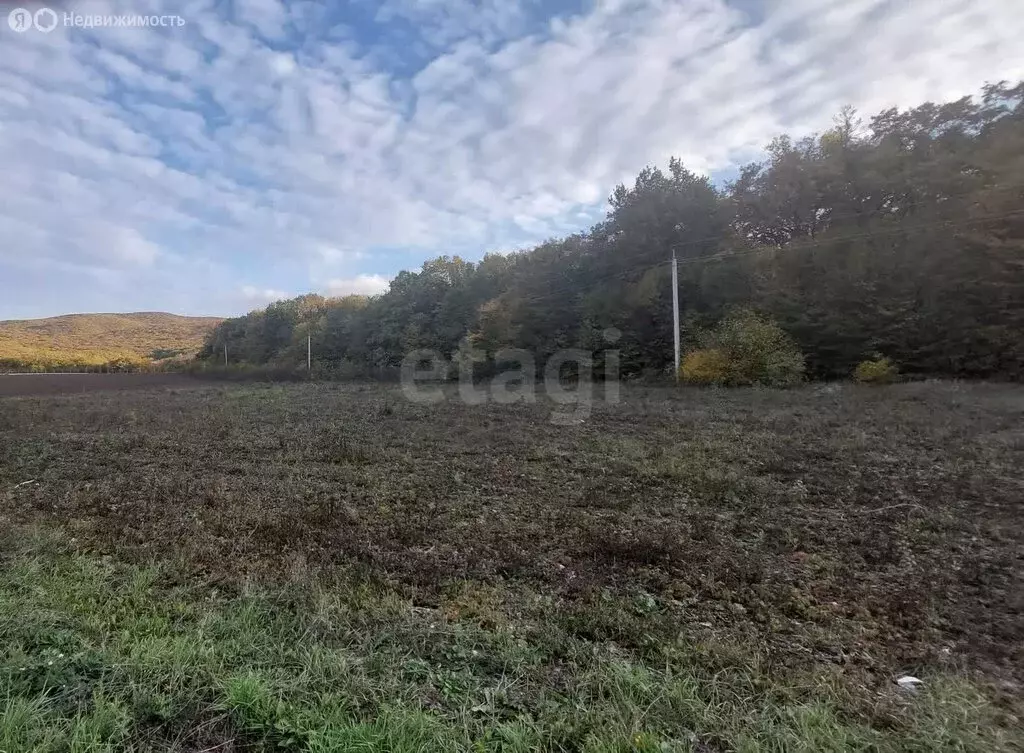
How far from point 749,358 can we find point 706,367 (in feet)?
4.59

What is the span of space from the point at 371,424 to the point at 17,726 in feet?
→ 30.4

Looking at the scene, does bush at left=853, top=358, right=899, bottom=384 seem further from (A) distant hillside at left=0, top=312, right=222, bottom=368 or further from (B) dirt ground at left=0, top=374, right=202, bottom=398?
(A) distant hillside at left=0, top=312, right=222, bottom=368

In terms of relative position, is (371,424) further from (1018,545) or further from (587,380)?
(587,380)

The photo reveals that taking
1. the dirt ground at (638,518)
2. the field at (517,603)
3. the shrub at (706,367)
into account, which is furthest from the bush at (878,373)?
the field at (517,603)

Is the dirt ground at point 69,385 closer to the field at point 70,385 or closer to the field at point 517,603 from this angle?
the field at point 70,385

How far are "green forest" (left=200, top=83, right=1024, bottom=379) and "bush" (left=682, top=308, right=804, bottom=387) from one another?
2.17ft

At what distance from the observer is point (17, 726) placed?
1.57m

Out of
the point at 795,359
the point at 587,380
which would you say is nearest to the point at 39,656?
the point at 795,359

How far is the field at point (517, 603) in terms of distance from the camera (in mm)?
1718

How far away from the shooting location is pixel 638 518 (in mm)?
4352

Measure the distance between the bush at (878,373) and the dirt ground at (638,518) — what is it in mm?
7175

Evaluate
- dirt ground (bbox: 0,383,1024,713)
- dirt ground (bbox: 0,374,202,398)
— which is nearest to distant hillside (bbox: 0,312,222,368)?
dirt ground (bbox: 0,374,202,398)

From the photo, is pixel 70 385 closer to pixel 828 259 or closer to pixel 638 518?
pixel 638 518

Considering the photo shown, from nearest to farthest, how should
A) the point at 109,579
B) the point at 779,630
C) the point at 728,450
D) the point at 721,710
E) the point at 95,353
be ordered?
the point at 721,710 < the point at 779,630 < the point at 109,579 < the point at 728,450 < the point at 95,353
